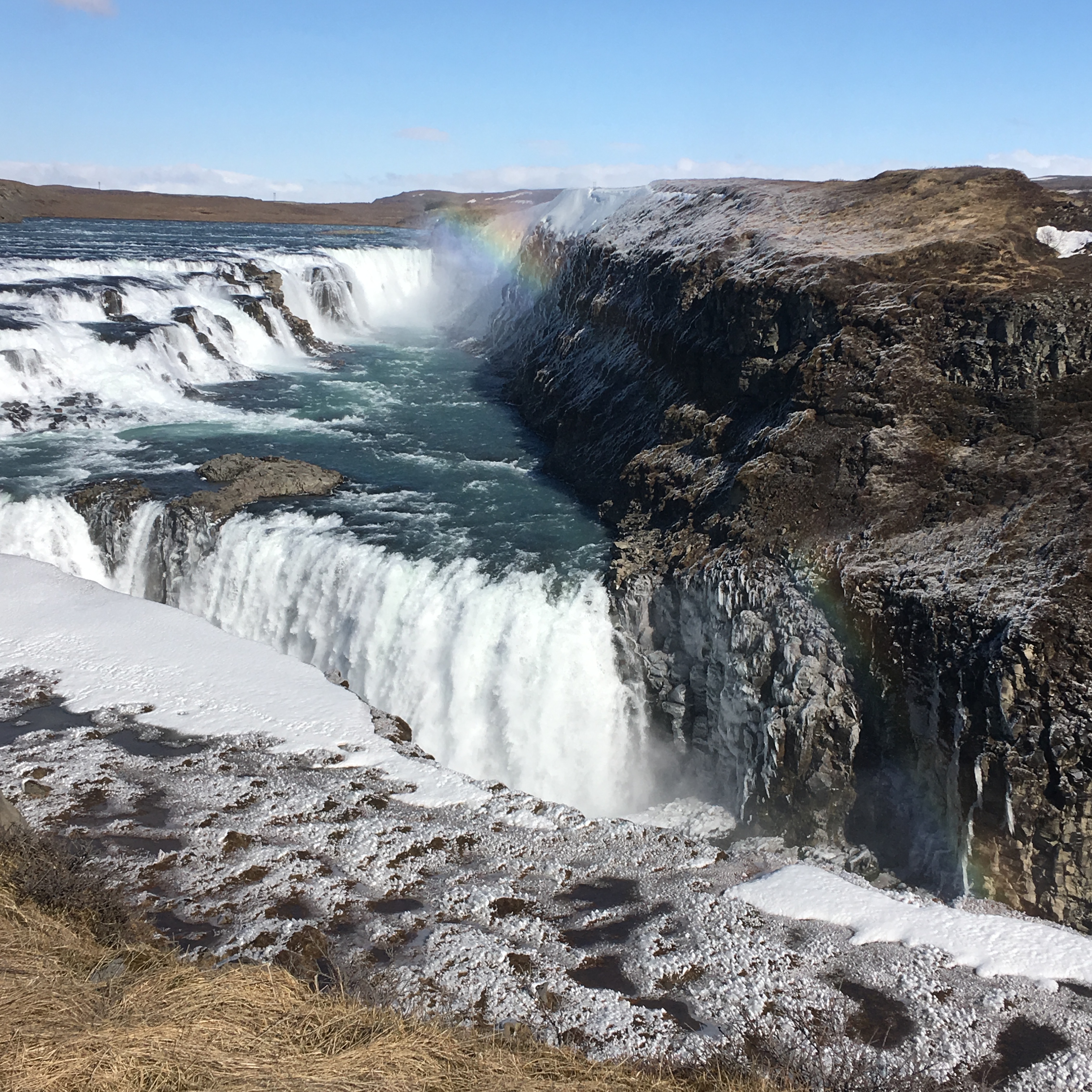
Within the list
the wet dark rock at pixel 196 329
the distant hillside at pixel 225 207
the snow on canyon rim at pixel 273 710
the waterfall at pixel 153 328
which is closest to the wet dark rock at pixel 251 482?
the snow on canyon rim at pixel 273 710

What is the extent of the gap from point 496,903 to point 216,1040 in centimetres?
301

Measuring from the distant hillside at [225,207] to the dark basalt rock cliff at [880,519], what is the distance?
40.0m

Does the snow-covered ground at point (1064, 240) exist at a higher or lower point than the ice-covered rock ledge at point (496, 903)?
higher

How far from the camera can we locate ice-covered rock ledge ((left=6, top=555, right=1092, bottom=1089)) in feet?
20.6

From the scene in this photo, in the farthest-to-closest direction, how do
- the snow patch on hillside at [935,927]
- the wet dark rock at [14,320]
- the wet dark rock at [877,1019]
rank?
1. the wet dark rock at [14,320]
2. the snow patch on hillside at [935,927]
3. the wet dark rock at [877,1019]

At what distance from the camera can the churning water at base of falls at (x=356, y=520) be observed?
14.9 m

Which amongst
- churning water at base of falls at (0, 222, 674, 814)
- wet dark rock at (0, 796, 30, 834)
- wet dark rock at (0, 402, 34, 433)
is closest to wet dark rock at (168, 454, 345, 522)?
churning water at base of falls at (0, 222, 674, 814)

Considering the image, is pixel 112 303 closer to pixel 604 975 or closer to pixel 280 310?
pixel 280 310

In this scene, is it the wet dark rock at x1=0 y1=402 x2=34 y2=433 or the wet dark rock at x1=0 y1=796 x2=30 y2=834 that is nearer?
the wet dark rock at x1=0 y1=796 x2=30 y2=834

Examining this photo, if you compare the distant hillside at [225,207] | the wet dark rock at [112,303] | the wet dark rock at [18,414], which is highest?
the distant hillside at [225,207]

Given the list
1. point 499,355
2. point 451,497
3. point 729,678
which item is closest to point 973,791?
point 729,678

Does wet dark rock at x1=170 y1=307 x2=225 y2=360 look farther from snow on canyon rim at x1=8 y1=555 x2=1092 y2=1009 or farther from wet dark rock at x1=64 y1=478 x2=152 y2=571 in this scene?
snow on canyon rim at x1=8 y1=555 x2=1092 y2=1009

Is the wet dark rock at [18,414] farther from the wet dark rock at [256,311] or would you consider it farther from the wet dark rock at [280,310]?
the wet dark rock at [280,310]

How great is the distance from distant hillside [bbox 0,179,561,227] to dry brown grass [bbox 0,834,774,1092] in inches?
2173
